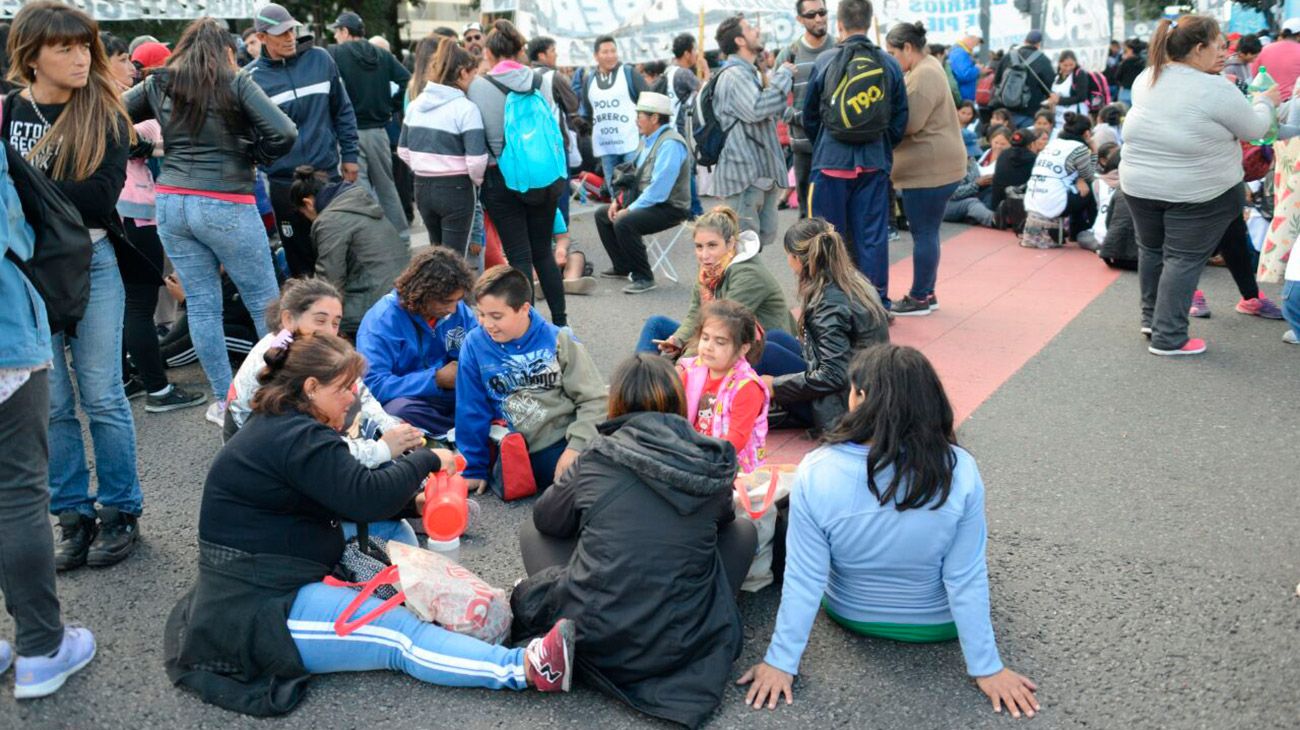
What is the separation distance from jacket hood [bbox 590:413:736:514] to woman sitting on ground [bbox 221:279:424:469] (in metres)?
0.80

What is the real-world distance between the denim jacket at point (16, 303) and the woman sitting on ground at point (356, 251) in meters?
2.81

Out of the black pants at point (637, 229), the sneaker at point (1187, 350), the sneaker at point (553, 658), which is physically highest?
the sneaker at point (553, 658)

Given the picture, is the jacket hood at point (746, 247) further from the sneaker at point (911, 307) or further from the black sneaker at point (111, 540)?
the black sneaker at point (111, 540)

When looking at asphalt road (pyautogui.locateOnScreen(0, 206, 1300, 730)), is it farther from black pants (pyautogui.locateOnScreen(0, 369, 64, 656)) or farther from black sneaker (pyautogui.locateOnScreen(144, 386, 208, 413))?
black pants (pyautogui.locateOnScreen(0, 369, 64, 656))

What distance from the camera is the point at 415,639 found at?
3.21 m

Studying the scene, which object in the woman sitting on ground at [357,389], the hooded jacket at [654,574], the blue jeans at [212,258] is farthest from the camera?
the blue jeans at [212,258]

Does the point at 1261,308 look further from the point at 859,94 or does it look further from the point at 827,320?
the point at 827,320

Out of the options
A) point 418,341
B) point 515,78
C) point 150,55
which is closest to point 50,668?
point 418,341

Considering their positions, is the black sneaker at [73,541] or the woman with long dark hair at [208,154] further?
the woman with long dark hair at [208,154]

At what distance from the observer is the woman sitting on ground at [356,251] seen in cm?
608

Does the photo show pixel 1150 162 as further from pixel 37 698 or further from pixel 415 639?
pixel 37 698

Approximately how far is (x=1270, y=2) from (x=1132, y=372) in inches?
646

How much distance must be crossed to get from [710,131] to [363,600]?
5150 mm

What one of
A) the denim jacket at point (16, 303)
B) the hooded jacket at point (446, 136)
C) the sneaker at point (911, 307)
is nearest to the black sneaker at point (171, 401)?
the hooded jacket at point (446, 136)
